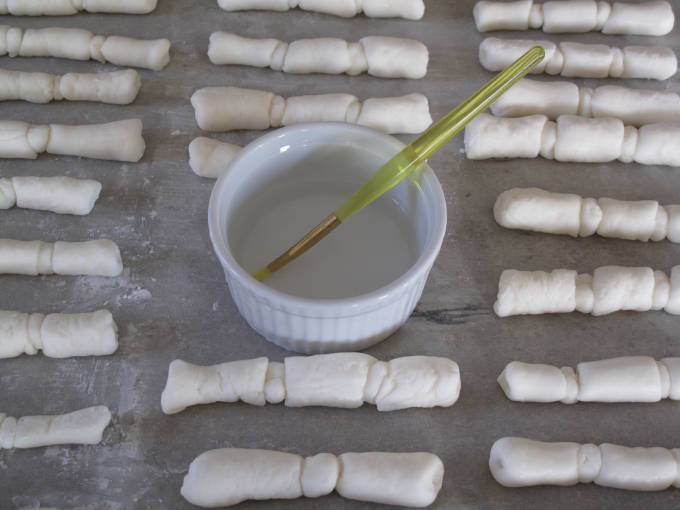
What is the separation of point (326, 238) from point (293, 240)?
93 mm

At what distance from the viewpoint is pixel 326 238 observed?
2078 mm

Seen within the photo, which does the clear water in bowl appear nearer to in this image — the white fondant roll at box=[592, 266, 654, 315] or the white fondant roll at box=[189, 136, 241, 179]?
the white fondant roll at box=[189, 136, 241, 179]

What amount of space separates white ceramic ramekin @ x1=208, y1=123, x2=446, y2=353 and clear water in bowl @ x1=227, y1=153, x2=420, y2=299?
4cm

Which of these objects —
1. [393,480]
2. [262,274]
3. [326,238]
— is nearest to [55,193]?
[262,274]

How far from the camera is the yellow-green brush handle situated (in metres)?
1.79

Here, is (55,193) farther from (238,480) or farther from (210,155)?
(238,480)

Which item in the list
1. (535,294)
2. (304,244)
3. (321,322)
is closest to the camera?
(321,322)

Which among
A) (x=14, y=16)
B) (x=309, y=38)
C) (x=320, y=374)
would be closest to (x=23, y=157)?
(x=14, y=16)

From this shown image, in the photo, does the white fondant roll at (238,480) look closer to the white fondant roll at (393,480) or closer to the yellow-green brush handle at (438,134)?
the white fondant roll at (393,480)

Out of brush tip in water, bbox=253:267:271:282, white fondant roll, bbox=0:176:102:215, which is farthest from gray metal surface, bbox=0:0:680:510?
brush tip in water, bbox=253:267:271:282

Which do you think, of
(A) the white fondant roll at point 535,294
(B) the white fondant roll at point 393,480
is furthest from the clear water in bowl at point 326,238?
(B) the white fondant roll at point 393,480

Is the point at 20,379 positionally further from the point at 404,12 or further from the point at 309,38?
the point at 404,12

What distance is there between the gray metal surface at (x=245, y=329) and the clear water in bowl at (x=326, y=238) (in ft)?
0.57

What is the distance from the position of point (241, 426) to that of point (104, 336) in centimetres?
44
